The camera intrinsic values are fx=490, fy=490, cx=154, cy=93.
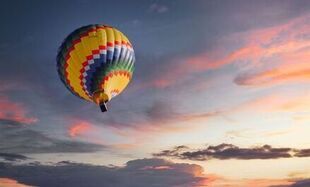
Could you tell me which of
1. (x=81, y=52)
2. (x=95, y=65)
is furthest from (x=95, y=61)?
(x=81, y=52)

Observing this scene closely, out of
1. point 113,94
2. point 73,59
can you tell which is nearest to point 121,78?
point 113,94

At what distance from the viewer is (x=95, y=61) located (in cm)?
5778

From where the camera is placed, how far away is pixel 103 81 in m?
58.6

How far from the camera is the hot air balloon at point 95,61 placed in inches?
2283

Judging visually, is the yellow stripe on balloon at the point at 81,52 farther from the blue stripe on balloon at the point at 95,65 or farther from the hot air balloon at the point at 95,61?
the blue stripe on balloon at the point at 95,65

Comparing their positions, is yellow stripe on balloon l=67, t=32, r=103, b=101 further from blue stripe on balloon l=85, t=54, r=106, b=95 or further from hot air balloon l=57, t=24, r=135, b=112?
blue stripe on balloon l=85, t=54, r=106, b=95

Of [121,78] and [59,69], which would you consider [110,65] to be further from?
[59,69]

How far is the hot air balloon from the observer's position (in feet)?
190

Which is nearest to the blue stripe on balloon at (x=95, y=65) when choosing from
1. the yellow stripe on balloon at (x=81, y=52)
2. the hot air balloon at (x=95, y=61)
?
the hot air balloon at (x=95, y=61)

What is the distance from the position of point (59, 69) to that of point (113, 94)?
24.1 feet

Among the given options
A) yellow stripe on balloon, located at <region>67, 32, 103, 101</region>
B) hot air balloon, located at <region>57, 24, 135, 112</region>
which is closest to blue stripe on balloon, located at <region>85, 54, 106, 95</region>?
hot air balloon, located at <region>57, 24, 135, 112</region>

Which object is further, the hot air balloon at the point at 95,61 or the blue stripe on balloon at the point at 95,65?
the hot air balloon at the point at 95,61

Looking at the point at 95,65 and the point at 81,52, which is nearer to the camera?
the point at 95,65

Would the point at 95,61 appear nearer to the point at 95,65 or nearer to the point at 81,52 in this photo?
the point at 95,65
